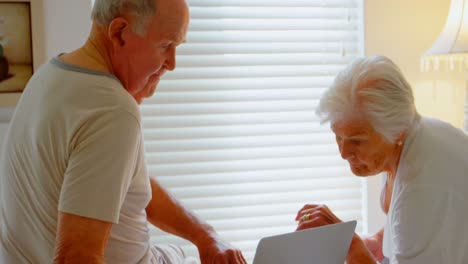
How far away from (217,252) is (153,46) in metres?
0.66

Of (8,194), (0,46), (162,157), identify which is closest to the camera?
(8,194)

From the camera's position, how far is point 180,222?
1840mm

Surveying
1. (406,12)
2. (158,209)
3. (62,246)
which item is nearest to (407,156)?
(158,209)

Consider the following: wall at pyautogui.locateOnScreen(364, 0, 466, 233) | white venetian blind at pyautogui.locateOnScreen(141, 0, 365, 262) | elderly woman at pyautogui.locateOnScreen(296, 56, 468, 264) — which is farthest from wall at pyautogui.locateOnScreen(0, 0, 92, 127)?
wall at pyautogui.locateOnScreen(364, 0, 466, 233)

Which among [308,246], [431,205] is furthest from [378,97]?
[308,246]

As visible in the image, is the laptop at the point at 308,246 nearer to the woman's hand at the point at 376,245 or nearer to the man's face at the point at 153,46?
the woman's hand at the point at 376,245

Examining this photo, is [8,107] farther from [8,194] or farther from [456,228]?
[456,228]

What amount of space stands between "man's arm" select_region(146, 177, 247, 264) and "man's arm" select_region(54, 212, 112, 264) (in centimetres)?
62

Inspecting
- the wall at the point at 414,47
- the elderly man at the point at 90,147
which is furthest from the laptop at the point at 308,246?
the wall at the point at 414,47

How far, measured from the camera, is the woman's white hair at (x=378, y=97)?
61.7 inches

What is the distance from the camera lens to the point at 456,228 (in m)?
1.48

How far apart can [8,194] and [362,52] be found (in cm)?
181

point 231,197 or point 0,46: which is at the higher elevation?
point 0,46

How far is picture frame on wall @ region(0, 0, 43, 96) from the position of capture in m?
2.27
